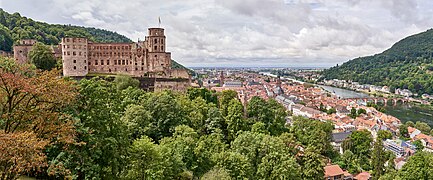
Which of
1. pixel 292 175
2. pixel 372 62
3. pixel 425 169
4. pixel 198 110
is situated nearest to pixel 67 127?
pixel 292 175

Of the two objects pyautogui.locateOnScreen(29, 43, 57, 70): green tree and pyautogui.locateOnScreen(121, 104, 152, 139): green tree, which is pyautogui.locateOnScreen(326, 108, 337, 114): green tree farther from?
pyautogui.locateOnScreen(121, 104, 152, 139): green tree

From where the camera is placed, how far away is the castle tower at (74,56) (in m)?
35.1

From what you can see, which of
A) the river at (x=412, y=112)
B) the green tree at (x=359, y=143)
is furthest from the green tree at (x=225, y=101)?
the river at (x=412, y=112)

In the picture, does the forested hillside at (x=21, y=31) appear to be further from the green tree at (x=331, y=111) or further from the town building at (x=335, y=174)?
the green tree at (x=331, y=111)

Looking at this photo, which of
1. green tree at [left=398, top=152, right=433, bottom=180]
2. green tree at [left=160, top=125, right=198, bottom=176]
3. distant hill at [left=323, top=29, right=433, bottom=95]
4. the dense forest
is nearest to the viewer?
the dense forest

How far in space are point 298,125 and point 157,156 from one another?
1127 inches

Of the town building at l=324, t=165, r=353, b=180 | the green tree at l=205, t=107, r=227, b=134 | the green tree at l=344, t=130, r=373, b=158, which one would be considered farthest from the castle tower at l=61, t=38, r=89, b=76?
the green tree at l=344, t=130, r=373, b=158

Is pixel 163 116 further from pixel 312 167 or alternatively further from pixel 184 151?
pixel 312 167

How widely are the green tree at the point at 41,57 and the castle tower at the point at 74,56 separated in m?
1.89

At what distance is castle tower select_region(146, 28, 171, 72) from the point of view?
3716 cm

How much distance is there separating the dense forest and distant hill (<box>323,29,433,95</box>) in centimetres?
9433

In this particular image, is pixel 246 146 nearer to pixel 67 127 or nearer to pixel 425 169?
pixel 425 169

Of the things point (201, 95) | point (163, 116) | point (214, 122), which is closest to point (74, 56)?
point (201, 95)

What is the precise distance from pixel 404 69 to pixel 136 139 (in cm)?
14789
